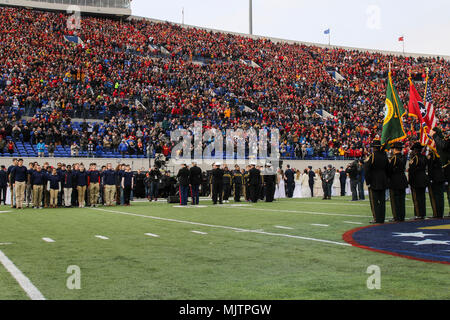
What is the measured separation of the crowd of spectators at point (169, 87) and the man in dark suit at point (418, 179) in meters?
20.0

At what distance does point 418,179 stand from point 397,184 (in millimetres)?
863

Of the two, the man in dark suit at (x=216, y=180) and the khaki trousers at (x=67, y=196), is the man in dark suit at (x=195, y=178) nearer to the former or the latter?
the man in dark suit at (x=216, y=180)

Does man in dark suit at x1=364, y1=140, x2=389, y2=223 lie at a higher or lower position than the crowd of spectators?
lower

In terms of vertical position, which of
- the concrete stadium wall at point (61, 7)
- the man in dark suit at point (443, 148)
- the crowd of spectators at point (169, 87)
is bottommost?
the man in dark suit at point (443, 148)

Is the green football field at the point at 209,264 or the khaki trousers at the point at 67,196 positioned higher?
the khaki trousers at the point at 67,196

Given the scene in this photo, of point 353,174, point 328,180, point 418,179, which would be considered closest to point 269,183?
point 328,180

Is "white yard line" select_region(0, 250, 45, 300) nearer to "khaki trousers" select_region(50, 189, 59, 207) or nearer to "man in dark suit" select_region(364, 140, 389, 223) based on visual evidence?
"man in dark suit" select_region(364, 140, 389, 223)

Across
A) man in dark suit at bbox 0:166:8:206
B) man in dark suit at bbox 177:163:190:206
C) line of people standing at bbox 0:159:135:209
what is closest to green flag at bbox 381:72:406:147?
man in dark suit at bbox 177:163:190:206

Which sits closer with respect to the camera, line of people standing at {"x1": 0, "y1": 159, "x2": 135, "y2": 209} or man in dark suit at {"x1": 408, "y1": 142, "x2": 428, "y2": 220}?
man in dark suit at {"x1": 408, "y1": 142, "x2": 428, "y2": 220}

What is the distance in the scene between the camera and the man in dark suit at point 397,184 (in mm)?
12266

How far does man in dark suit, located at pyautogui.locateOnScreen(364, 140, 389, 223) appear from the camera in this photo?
11.9m

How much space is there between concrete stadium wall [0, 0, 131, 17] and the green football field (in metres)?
40.2

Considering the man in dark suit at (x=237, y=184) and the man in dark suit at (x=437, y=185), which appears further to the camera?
the man in dark suit at (x=237, y=184)

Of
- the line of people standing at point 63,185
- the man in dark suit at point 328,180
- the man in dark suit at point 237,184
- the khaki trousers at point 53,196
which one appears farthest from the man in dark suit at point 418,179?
the khaki trousers at point 53,196
